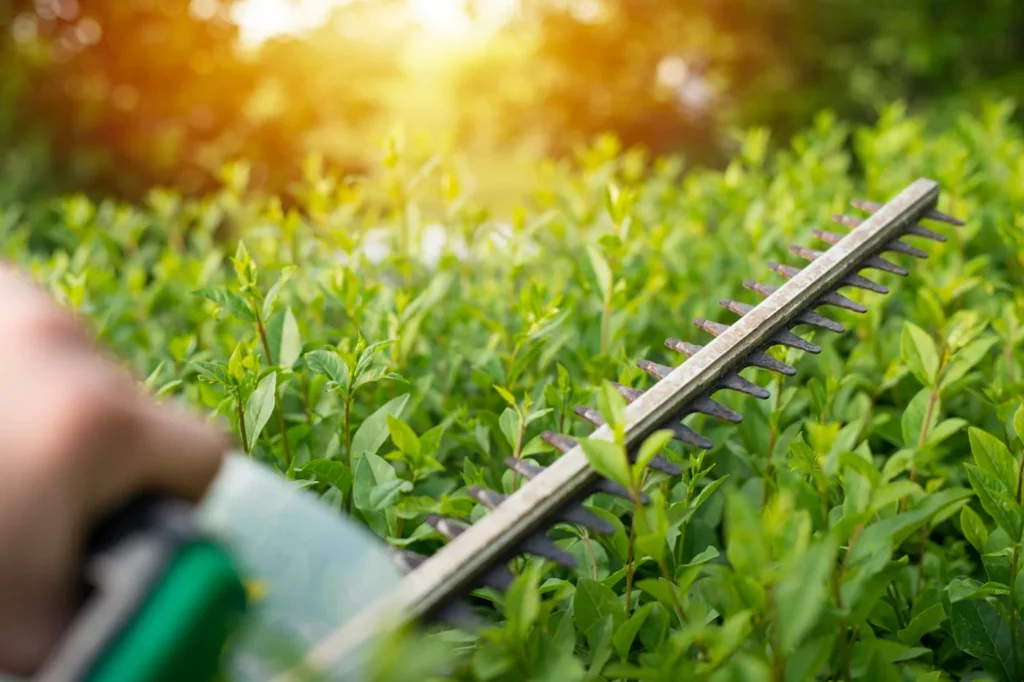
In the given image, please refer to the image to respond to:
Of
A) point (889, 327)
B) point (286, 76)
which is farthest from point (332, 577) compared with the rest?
point (286, 76)

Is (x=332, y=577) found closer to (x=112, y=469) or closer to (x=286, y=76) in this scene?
(x=112, y=469)

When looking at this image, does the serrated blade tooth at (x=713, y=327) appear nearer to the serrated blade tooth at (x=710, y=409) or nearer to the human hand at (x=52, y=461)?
the serrated blade tooth at (x=710, y=409)

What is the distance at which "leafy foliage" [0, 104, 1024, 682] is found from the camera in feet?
3.81

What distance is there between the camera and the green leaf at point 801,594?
3.10ft

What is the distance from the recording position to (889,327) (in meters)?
2.48

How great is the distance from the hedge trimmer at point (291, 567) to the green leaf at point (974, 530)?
42cm

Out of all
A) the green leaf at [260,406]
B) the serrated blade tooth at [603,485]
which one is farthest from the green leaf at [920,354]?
the green leaf at [260,406]

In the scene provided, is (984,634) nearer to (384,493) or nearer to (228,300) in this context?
(384,493)

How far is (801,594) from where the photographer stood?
96 centimetres

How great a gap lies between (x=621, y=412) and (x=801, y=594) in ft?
1.23

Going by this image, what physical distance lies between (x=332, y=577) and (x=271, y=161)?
27.2 ft

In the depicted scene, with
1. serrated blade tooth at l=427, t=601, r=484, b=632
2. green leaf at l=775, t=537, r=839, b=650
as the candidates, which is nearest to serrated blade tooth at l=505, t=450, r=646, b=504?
serrated blade tooth at l=427, t=601, r=484, b=632

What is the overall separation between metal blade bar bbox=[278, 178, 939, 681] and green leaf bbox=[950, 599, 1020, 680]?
1.76ft

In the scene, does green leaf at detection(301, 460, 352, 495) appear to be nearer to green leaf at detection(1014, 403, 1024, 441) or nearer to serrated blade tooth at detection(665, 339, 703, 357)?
serrated blade tooth at detection(665, 339, 703, 357)
